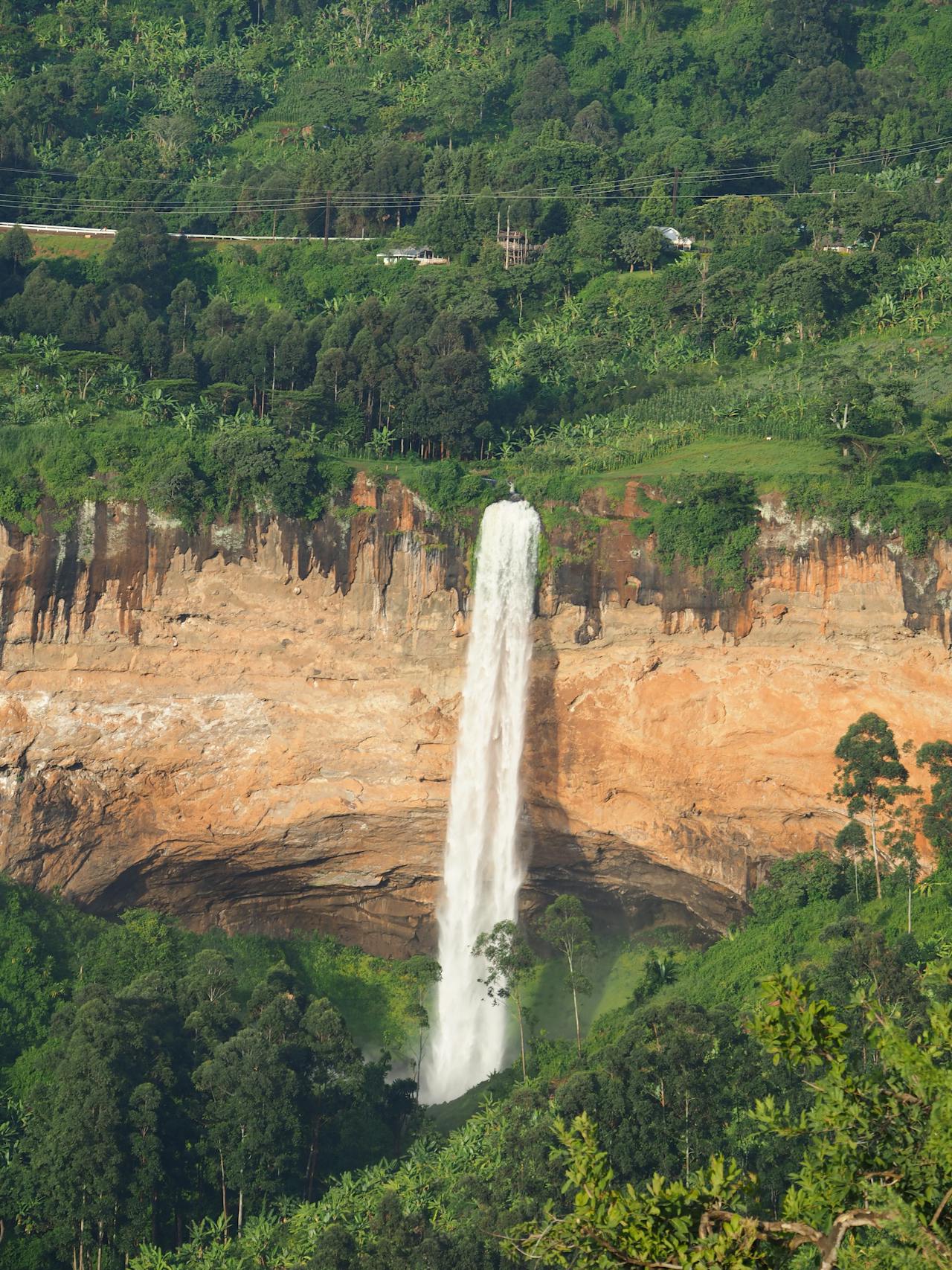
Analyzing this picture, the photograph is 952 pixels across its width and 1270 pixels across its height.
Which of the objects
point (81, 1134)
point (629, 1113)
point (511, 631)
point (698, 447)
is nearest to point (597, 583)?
point (511, 631)

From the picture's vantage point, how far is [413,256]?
68.1 m

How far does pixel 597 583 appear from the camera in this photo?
1775 inches

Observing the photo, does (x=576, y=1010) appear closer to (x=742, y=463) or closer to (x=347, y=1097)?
(x=347, y=1097)

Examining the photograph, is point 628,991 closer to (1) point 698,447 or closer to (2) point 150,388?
(1) point 698,447

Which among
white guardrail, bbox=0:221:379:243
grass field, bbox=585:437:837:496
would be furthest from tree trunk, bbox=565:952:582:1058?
white guardrail, bbox=0:221:379:243

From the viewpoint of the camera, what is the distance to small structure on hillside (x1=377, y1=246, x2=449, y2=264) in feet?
222

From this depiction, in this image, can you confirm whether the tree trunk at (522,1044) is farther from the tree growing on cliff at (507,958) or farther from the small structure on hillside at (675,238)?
the small structure on hillside at (675,238)

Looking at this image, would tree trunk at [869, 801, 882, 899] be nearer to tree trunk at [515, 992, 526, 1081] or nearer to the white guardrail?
tree trunk at [515, 992, 526, 1081]

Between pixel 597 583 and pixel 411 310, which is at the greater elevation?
pixel 411 310

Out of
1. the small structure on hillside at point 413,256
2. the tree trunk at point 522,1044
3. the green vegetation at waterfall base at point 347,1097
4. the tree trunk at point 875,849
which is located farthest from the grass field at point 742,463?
the small structure on hillside at point 413,256

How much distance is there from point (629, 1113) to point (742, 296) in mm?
33467

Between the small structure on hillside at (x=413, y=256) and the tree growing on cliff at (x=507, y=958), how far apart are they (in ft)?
99.0

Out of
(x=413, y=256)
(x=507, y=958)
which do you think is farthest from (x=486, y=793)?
(x=413, y=256)

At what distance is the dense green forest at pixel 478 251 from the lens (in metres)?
48.4
